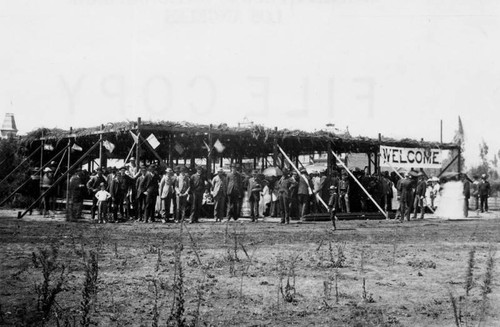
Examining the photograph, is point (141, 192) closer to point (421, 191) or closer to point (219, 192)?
point (219, 192)

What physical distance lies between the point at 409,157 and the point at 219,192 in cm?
1071

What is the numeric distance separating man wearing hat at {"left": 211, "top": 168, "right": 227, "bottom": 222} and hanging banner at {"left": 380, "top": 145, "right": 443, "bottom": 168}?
8.48 m

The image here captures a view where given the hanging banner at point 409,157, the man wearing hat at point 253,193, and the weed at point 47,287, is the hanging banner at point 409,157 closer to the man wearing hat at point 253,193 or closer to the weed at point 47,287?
the man wearing hat at point 253,193

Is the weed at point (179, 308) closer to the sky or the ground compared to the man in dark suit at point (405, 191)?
closer to the ground

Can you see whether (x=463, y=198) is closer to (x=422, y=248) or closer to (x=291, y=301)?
(x=422, y=248)

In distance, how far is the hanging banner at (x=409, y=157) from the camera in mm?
25500

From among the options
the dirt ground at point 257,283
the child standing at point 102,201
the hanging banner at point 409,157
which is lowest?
the dirt ground at point 257,283

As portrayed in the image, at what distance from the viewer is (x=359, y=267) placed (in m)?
9.66

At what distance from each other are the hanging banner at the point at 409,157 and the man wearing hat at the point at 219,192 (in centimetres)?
848

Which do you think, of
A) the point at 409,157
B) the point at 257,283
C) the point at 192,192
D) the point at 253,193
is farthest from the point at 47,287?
the point at 409,157

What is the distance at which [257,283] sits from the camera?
824cm

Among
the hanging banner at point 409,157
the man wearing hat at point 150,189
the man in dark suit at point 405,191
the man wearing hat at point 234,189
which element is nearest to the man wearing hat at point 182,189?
the man wearing hat at point 150,189

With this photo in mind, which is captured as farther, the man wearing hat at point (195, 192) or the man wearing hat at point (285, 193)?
the man wearing hat at point (285, 193)

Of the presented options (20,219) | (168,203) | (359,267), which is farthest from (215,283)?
(20,219)
